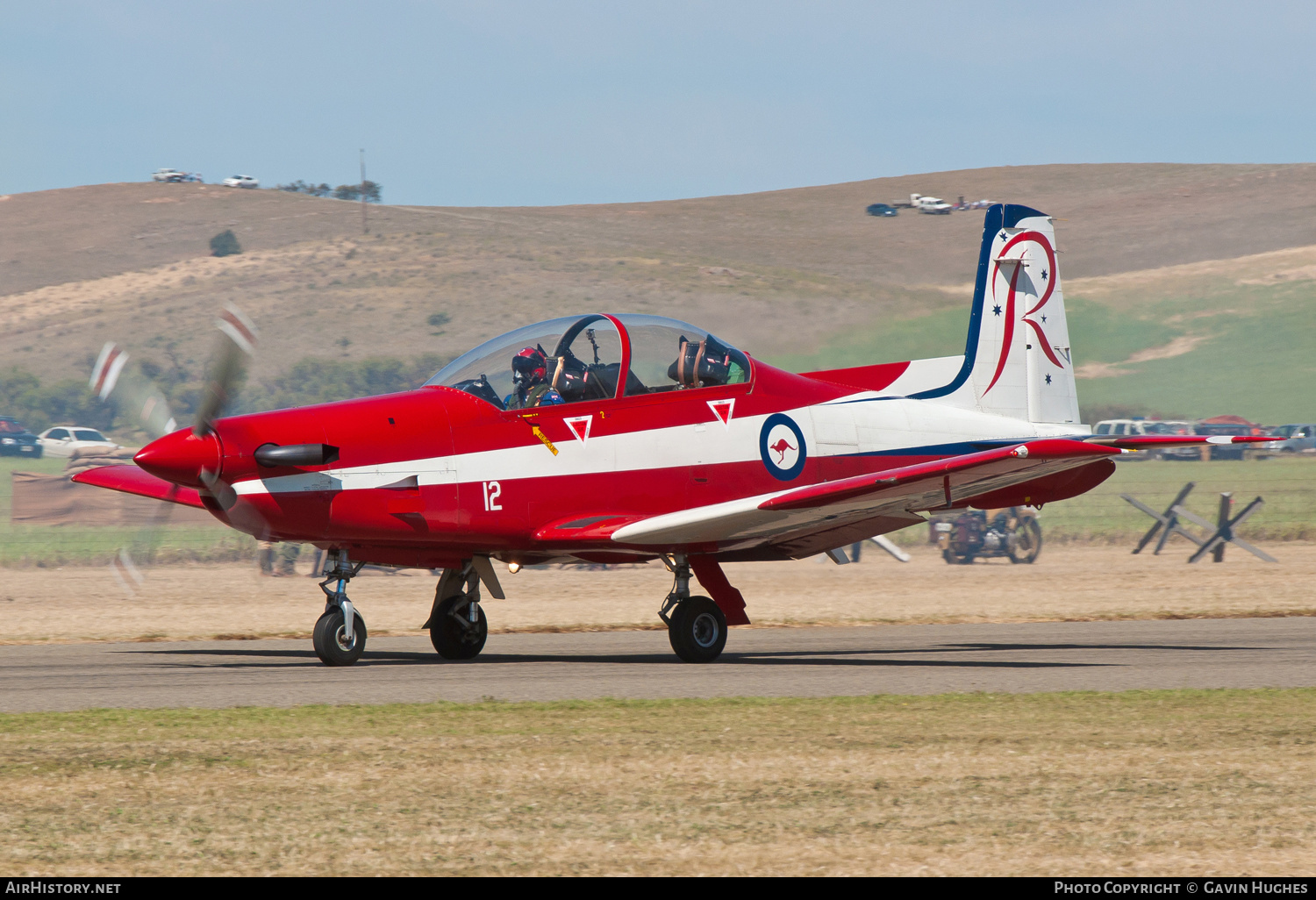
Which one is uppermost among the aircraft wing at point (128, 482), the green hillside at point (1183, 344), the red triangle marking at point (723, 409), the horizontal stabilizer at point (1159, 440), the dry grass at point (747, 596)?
the green hillside at point (1183, 344)

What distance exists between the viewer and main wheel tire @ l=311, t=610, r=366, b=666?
13.3 meters

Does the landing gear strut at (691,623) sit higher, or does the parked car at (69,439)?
the parked car at (69,439)

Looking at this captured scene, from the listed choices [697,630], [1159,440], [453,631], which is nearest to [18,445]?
[453,631]

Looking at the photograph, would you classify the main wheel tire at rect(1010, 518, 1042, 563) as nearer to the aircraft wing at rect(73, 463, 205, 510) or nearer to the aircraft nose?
the aircraft wing at rect(73, 463, 205, 510)

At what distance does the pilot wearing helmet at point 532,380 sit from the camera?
13727mm

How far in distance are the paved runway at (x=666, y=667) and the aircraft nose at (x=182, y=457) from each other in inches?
68.5

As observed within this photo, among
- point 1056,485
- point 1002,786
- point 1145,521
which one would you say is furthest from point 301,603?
point 1145,521

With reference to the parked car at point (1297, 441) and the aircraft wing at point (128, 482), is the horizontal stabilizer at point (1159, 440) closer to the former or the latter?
the aircraft wing at point (128, 482)

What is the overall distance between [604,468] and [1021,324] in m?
6.27

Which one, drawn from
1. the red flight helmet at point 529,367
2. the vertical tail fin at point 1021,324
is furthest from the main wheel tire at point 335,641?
the vertical tail fin at point 1021,324

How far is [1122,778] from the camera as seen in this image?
7148 mm

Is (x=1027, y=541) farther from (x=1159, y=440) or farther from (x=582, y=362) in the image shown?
(x=582, y=362)

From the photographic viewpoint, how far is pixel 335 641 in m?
13.4

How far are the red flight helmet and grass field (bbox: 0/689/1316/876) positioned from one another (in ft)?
14.2
